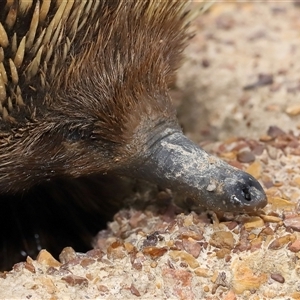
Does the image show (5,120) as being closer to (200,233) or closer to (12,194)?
(12,194)

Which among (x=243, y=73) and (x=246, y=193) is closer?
(x=246, y=193)

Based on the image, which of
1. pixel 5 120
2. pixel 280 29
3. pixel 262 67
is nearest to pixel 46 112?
pixel 5 120

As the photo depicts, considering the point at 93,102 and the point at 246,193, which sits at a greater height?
the point at 93,102

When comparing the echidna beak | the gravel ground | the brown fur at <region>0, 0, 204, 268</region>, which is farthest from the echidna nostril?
the brown fur at <region>0, 0, 204, 268</region>

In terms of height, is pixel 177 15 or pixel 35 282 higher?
pixel 177 15

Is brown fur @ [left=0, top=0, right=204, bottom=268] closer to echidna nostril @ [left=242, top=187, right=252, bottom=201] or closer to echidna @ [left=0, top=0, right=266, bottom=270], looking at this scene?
echidna @ [left=0, top=0, right=266, bottom=270]

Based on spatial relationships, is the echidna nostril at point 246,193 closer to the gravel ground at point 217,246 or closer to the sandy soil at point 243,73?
the gravel ground at point 217,246

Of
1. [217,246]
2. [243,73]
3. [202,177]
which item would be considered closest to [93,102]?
[202,177]

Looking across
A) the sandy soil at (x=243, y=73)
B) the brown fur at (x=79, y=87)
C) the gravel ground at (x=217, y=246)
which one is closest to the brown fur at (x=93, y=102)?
the brown fur at (x=79, y=87)

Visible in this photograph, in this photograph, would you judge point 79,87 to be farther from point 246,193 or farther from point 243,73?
point 243,73
